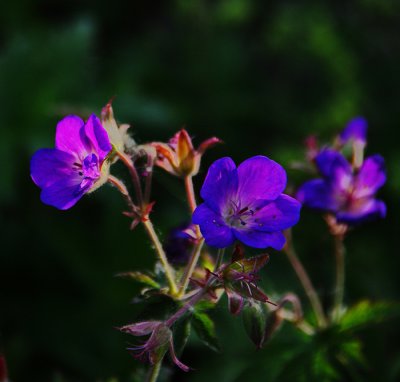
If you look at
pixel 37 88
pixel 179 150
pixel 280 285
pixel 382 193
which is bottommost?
pixel 280 285

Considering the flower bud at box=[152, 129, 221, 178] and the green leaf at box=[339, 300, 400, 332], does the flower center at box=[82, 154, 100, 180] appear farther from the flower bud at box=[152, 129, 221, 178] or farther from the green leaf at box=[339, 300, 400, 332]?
the green leaf at box=[339, 300, 400, 332]

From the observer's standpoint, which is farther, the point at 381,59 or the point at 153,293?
the point at 381,59

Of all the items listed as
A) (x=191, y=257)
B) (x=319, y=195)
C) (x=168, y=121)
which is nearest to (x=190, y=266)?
(x=191, y=257)

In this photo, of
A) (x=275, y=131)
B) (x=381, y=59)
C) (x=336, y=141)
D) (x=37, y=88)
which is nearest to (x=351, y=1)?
(x=381, y=59)

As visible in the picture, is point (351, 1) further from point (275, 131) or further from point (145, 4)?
point (145, 4)

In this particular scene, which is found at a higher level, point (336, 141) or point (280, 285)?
point (336, 141)

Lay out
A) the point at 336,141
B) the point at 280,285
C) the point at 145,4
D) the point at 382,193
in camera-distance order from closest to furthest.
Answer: the point at 336,141 < the point at 280,285 < the point at 382,193 < the point at 145,4

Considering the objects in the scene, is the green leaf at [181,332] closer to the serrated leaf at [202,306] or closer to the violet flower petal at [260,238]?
the serrated leaf at [202,306]

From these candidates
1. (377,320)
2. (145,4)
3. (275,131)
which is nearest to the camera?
(377,320)
